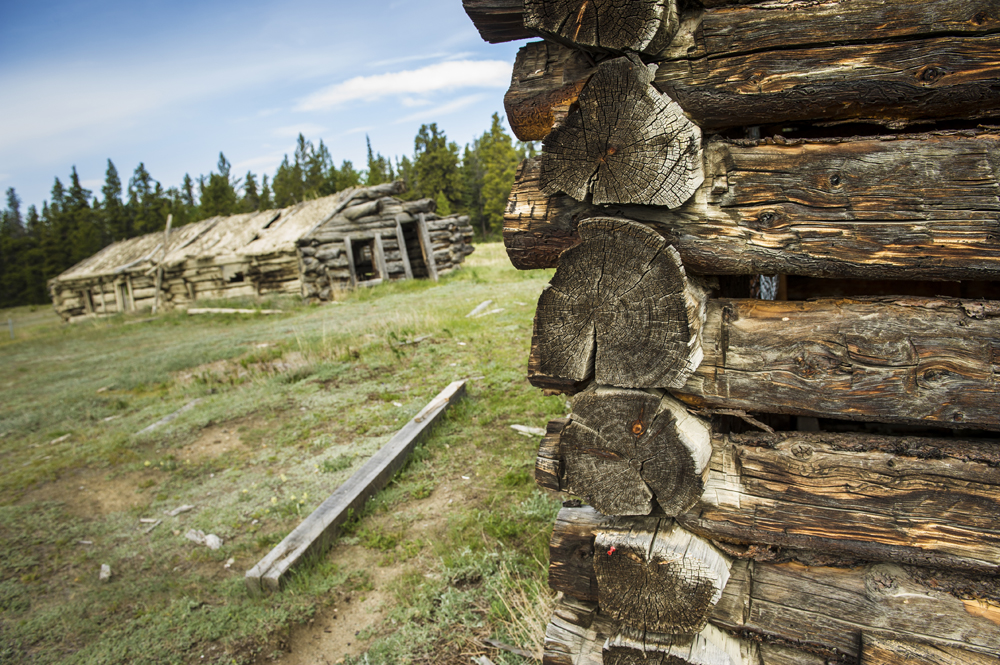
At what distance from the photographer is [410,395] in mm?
6441

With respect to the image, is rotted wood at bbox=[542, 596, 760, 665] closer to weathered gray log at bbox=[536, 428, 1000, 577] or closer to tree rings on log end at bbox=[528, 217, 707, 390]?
weathered gray log at bbox=[536, 428, 1000, 577]

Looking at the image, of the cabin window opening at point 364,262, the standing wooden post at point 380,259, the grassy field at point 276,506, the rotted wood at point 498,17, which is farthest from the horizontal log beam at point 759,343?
the cabin window opening at point 364,262

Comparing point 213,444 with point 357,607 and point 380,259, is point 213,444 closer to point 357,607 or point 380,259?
point 357,607

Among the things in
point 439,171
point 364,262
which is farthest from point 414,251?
point 439,171

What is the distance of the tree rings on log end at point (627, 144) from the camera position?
5.70 ft

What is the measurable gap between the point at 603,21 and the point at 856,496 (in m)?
1.85

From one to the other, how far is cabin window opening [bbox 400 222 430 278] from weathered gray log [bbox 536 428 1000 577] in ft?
55.3

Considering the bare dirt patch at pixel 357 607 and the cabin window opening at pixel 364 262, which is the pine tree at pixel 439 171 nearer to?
the cabin window opening at pixel 364 262

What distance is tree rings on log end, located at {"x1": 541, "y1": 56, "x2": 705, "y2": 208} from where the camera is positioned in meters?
1.74

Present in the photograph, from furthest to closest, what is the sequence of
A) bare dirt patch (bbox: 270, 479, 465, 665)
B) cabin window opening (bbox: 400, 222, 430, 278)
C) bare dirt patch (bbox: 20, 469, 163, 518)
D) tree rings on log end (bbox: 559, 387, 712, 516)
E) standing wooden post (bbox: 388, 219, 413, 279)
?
cabin window opening (bbox: 400, 222, 430, 278), standing wooden post (bbox: 388, 219, 413, 279), bare dirt patch (bbox: 20, 469, 163, 518), bare dirt patch (bbox: 270, 479, 465, 665), tree rings on log end (bbox: 559, 387, 712, 516)

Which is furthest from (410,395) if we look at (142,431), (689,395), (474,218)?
(474,218)

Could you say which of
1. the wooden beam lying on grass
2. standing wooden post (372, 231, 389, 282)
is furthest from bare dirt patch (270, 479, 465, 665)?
standing wooden post (372, 231, 389, 282)

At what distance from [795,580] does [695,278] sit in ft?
3.89

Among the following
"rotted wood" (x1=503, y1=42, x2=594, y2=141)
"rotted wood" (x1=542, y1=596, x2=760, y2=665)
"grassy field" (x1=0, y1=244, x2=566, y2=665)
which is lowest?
"grassy field" (x1=0, y1=244, x2=566, y2=665)
